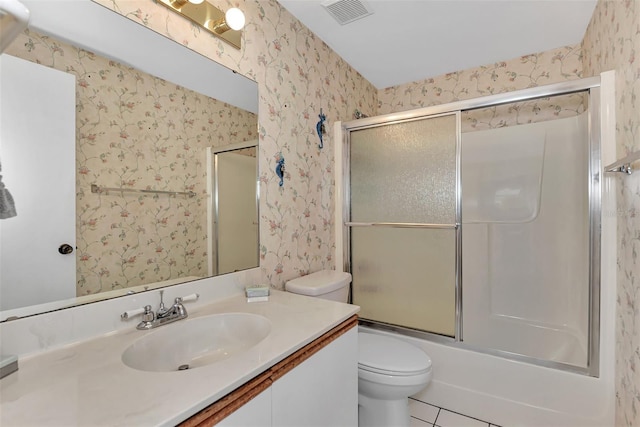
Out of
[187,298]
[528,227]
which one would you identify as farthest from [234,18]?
[528,227]

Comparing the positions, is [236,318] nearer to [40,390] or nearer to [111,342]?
[111,342]

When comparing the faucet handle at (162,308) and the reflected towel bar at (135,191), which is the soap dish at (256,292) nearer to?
the faucet handle at (162,308)

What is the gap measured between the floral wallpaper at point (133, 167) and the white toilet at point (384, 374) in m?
0.69

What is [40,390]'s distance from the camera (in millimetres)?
638

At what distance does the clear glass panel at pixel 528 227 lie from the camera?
2.16m

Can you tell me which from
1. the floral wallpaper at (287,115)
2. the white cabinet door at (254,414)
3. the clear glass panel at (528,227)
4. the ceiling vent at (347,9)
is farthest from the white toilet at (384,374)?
the ceiling vent at (347,9)

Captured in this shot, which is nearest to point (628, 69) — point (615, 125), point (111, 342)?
point (615, 125)

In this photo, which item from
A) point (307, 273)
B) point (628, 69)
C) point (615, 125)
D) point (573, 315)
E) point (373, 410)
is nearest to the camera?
point (628, 69)

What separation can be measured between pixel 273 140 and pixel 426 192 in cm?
101

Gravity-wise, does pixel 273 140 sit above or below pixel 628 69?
below

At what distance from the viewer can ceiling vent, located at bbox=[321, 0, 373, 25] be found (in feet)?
5.40

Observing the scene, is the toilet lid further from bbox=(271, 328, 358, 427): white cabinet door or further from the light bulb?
the light bulb

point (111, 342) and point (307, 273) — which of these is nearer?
point (111, 342)


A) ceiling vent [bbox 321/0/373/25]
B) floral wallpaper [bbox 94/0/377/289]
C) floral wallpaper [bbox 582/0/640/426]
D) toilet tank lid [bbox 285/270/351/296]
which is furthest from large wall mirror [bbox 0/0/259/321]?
floral wallpaper [bbox 582/0/640/426]
